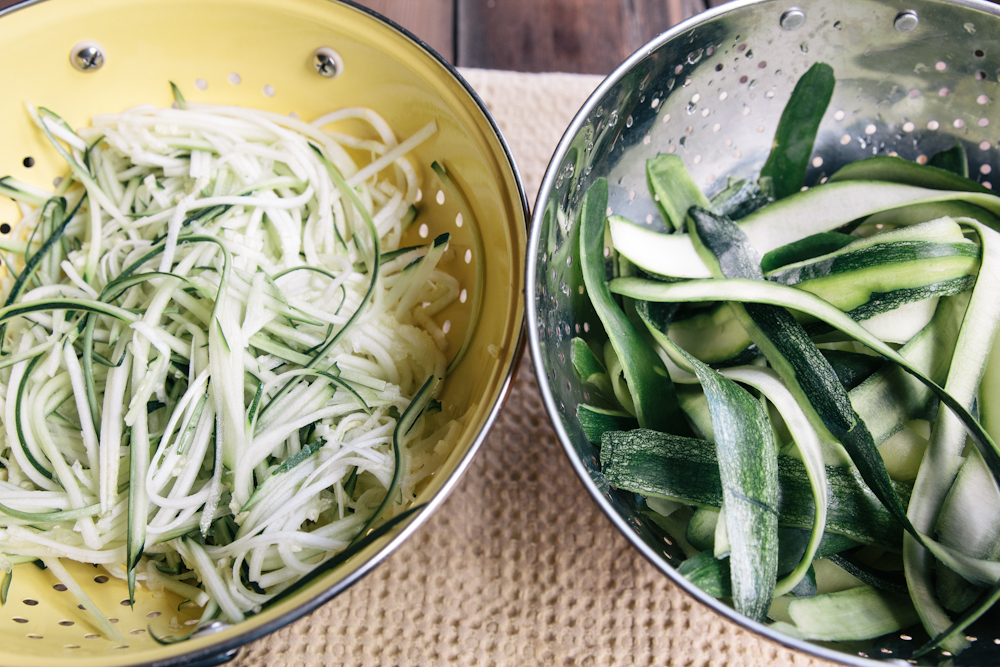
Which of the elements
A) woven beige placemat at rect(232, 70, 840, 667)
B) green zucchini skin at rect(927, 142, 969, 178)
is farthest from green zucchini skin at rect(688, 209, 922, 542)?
green zucchini skin at rect(927, 142, 969, 178)

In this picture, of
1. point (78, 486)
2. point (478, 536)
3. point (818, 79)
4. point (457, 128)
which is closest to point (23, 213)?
point (78, 486)

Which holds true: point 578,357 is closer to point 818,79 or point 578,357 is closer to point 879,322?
point 879,322

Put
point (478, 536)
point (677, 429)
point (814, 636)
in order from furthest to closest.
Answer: point (478, 536) < point (677, 429) < point (814, 636)

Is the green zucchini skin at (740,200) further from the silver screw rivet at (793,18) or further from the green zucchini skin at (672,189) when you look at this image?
the silver screw rivet at (793,18)

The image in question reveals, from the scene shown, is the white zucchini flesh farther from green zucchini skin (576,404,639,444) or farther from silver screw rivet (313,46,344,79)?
silver screw rivet (313,46,344,79)

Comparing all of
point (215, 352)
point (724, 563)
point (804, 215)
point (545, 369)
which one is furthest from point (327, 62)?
point (724, 563)

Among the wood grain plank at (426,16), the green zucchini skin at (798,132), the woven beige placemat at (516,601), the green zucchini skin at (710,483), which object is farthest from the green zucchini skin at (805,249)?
the wood grain plank at (426,16)
